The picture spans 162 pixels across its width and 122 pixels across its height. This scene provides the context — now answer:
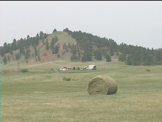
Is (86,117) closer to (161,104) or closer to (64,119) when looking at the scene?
(64,119)

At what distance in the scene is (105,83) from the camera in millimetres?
25453

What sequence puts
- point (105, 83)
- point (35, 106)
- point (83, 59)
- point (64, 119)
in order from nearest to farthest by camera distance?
1. point (64, 119)
2. point (35, 106)
3. point (105, 83)
4. point (83, 59)

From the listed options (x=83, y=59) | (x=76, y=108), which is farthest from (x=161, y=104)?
(x=83, y=59)

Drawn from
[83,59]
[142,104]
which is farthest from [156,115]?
[83,59]

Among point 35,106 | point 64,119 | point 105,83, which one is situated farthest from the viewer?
point 105,83

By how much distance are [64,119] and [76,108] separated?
3.08 m

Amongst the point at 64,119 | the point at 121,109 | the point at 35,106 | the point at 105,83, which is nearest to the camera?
the point at 64,119

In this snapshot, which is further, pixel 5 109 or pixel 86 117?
pixel 5 109

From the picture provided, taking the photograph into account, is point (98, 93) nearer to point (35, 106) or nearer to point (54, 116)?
point (35, 106)

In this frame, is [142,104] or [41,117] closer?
[41,117]

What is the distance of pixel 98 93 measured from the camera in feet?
83.6

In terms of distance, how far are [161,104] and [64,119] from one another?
6613mm

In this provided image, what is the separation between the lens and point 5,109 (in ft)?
52.8

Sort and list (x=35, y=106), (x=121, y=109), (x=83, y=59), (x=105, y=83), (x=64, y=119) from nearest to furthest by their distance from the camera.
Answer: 1. (x=64, y=119)
2. (x=121, y=109)
3. (x=35, y=106)
4. (x=105, y=83)
5. (x=83, y=59)
